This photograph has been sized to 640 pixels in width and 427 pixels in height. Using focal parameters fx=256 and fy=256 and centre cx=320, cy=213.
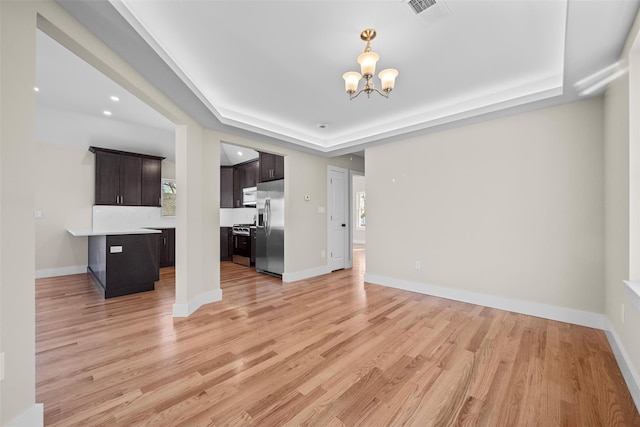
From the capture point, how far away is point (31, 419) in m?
1.28

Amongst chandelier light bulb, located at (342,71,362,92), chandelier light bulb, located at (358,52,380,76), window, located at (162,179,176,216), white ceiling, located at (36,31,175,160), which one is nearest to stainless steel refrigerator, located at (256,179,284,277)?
white ceiling, located at (36,31,175,160)

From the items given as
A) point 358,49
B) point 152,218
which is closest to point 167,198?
point 152,218

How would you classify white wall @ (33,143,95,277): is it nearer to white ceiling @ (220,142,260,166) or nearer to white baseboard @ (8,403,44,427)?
white ceiling @ (220,142,260,166)

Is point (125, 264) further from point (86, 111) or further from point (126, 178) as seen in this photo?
point (86, 111)

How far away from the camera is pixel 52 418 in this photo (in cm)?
149

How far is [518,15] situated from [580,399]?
2.68m

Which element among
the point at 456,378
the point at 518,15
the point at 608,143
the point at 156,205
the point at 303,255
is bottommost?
the point at 456,378

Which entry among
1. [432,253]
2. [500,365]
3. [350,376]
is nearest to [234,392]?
[350,376]

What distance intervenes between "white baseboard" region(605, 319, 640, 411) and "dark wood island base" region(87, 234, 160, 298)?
527 cm

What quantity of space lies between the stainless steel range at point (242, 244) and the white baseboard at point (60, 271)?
297cm

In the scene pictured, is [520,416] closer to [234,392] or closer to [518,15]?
[234,392]

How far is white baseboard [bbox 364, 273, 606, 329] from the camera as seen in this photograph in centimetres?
275

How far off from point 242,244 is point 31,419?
5.04 metres

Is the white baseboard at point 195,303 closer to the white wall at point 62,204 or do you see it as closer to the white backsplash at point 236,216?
the white backsplash at point 236,216
